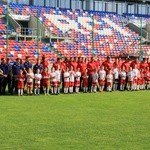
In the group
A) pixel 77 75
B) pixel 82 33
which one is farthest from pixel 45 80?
pixel 82 33

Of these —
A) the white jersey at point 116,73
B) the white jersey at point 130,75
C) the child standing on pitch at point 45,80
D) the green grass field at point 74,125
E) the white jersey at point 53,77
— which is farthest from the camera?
the white jersey at point 130,75

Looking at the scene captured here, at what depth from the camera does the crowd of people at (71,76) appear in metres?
20.9

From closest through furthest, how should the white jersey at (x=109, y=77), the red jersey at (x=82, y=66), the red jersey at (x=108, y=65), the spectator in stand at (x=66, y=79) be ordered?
the spectator in stand at (x=66, y=79) → the red jersey at (x=82, y=66) → the white jersey at (x=109, y=77) → the red jersey at (x=108, y=65)

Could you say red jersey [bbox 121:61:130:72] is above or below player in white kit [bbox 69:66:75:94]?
above

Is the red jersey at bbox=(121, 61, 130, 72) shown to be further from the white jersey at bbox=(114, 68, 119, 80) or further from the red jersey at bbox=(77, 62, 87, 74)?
the red jersey at bbox=(77, 62, 87, 74)

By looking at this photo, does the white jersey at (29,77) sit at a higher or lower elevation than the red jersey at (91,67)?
lower

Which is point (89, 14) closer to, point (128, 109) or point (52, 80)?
point (52, 80)

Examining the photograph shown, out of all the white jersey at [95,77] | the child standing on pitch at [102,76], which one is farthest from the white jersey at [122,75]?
the white jersey at [95,77]

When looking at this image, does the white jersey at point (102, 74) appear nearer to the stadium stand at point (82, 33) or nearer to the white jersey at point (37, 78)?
the white jersey at point (37, 78)

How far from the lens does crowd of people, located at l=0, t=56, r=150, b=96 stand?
20.9 m

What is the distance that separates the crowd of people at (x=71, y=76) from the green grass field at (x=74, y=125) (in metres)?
3.40

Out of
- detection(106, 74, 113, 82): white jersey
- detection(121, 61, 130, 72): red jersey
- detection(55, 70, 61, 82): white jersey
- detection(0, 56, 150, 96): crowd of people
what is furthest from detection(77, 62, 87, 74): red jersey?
detection(121, 61, 130, 72): red jersey

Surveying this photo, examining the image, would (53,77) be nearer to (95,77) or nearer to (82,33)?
(95,77)

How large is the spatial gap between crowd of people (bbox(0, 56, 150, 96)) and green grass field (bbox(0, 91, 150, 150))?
11.2 feet
